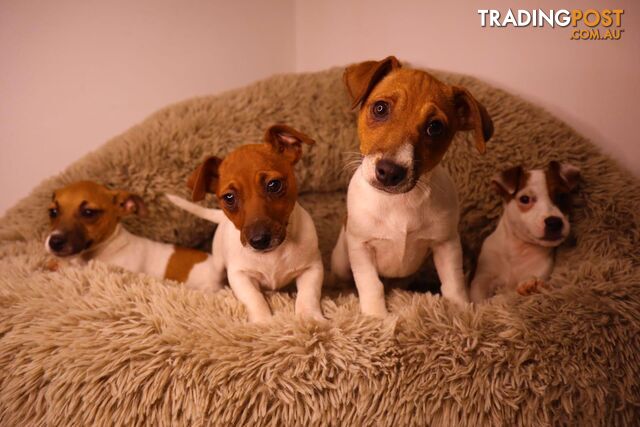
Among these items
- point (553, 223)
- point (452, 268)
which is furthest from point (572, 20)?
point (452, 268)

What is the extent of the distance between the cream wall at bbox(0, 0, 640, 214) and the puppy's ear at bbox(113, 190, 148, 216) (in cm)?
64

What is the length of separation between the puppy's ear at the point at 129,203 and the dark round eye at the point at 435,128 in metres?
1.49

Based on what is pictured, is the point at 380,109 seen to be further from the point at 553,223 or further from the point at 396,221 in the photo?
the point at 553,223

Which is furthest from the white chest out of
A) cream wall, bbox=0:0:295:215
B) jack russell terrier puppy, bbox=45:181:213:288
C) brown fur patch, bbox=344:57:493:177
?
cream wall, bbox=0:0:295:215

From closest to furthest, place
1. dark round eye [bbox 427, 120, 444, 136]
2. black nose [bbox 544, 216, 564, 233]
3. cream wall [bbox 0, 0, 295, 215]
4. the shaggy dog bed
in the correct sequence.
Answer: the shaggy dog bed → dark round eye [bbox 427, 120, 444, 136] → black nose [bbox 544, 216, 564, 233] → cream wall [bbox 0, 0, 295, 215]

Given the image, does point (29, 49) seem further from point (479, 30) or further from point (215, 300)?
point (479, 30)

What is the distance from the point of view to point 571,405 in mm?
1334

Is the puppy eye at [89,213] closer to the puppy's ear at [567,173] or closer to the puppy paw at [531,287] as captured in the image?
the puppy paw at [531,287]

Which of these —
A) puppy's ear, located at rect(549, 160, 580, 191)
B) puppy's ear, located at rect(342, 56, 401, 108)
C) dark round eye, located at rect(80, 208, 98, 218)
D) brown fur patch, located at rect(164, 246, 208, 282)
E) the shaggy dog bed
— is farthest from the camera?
brown fur patch, located at rect(164, 246, 208, 282)

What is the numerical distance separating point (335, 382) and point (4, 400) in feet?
3.26

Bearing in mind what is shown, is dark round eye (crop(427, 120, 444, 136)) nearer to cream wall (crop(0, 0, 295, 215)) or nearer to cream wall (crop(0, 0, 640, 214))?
cream wall (crop(0, 0, 640, 214))

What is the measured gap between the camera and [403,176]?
139 cm

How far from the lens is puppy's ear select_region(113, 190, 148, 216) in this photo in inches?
91.9

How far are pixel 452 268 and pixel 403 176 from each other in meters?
0.56
